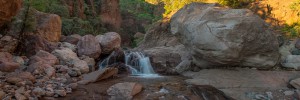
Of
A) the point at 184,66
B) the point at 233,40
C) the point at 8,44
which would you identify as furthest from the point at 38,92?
the point at 184,66

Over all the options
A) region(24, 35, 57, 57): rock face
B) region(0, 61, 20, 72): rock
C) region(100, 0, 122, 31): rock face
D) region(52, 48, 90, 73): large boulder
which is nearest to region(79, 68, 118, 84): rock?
region(52, 48, 90, 73): large boulder

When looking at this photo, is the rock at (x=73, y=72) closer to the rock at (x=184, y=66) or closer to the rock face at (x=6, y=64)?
the rock face at (x=6, y=64)

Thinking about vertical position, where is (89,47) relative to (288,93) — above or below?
above

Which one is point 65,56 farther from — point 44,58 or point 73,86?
point 73,86

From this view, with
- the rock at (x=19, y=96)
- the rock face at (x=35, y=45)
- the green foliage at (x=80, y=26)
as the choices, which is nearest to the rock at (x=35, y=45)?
the rock face at (x=35, y=45)

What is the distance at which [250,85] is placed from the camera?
829 cm

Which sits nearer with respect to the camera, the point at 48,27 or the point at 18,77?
the point at 18,77

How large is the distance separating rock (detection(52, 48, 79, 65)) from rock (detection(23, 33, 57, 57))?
0.36 metres

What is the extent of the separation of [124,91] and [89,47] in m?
4.94

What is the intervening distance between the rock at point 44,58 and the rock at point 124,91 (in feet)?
8.70

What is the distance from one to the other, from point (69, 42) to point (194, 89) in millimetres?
6380

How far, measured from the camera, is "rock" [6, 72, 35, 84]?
6.98 m

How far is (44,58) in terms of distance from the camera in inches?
361

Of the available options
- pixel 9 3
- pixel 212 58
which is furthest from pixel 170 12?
pixel 9 3
